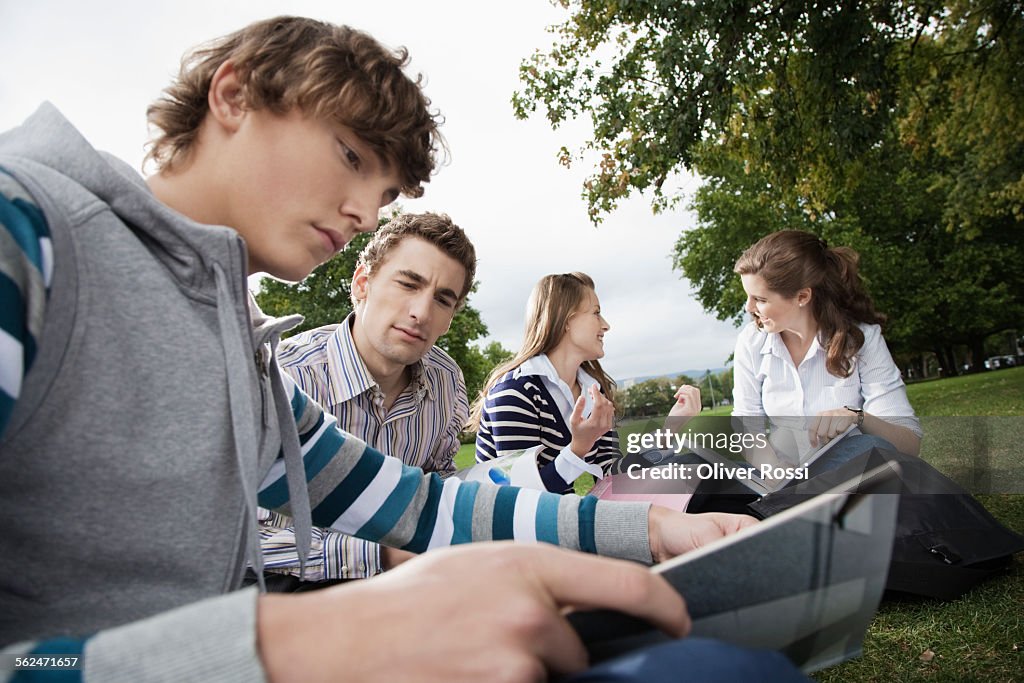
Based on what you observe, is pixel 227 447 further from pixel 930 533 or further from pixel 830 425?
pixel 830 425

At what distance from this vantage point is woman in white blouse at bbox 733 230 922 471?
427cm

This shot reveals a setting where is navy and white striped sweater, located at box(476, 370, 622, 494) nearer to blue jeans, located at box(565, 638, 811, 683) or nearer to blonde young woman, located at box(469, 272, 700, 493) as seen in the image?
blonde young woman, located at box(469, 272, 700, 493)

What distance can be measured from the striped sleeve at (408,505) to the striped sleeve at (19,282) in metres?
0.76

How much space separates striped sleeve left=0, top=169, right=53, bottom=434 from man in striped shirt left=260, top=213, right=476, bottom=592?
2.41 m

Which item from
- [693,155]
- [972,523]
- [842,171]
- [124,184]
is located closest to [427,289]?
[124,184]

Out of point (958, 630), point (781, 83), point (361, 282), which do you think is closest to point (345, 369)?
point (361, 282)

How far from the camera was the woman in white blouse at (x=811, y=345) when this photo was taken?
168 inches

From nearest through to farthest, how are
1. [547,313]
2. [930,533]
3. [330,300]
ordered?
1. [930,533]
2. [547,313]
3. [330,300]

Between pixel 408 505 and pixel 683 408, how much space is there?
2.86 metres

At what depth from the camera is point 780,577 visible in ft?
2.65

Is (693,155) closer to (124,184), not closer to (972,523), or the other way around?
(972,523)

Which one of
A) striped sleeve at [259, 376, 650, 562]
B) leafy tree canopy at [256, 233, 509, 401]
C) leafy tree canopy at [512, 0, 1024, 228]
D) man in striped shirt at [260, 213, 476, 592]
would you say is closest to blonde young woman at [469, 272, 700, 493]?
man in striped shirt at [260, 213, 476, 592]

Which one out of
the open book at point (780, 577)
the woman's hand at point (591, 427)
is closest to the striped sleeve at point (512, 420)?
the woman's hand at point (591, 427)

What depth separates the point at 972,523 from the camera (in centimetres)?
322
